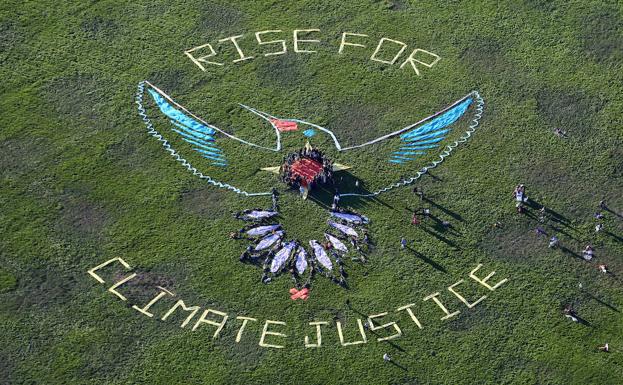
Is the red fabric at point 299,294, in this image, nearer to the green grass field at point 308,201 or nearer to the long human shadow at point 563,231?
the green grass field at point 308,201

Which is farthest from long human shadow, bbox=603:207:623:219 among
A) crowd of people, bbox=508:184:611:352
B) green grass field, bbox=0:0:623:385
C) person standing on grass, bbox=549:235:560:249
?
person standing on grass, bbox=549:235:560:249

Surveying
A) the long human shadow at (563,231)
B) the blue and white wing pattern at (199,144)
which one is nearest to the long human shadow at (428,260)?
the long human shadow at (563,231)

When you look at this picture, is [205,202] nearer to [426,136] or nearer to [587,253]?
[426,136]

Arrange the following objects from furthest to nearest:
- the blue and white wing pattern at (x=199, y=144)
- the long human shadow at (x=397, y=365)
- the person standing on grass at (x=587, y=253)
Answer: the blue and white wing pattern at (x=199, y=144)
the person standing on grass at (x=587, y=253)
the long human shadow at (x=397, y=365)

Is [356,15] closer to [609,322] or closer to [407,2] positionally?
[407,2]

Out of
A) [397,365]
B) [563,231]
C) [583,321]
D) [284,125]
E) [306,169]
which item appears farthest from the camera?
[284,125]

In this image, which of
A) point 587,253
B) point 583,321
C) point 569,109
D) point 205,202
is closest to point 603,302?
point 583,321
